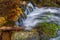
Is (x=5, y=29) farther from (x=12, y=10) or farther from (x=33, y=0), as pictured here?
(x=33, y=0)

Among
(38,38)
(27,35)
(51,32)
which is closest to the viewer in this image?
(27,35)

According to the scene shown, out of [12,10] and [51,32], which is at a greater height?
[12,10]

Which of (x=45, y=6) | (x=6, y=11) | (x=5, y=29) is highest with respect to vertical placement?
(x=5, y=29)

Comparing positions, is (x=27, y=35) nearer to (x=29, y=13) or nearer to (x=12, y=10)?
(x=12, y=10)

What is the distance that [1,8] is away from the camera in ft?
16.0

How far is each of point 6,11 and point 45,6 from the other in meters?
3.47

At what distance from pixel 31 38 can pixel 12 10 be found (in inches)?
60.4

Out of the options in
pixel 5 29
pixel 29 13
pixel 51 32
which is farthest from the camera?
pixel 29 13

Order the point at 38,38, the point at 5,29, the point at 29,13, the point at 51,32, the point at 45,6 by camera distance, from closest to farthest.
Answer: the point at 5,29 < the point at 38,38 < the point at 51,32 < the point at 29,13 < the point at 45,6

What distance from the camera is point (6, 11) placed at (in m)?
4.89

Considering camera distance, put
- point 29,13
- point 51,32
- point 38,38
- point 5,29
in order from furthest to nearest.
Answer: point 29,13 → point 51,32 → point 38,38 → point 5,29

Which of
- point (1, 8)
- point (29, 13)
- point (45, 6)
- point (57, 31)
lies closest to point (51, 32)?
point (57, 31)

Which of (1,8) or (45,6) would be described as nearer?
(1,8)

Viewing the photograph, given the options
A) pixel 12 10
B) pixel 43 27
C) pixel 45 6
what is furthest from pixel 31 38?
pixel 45 6
